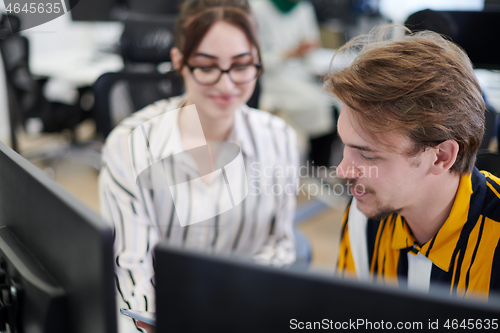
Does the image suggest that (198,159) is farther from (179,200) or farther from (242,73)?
(242,73)

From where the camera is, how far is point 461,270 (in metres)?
0.81

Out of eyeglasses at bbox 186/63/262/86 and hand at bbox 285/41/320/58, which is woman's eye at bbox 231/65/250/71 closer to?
eyeglasses at bbox 186/63/262/86

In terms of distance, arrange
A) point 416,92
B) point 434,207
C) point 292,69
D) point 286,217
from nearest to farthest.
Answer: point 416,92
point 434,207
point 286,217
point 292,69

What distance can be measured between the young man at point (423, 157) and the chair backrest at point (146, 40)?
1272 millimetres

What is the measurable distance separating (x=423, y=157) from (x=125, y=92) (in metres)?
1.16

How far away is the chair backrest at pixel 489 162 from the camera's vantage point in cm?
91

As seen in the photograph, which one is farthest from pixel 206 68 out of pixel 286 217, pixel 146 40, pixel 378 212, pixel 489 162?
pixel 146 40

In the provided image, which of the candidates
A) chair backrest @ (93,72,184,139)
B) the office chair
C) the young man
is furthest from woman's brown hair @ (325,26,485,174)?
the office chair

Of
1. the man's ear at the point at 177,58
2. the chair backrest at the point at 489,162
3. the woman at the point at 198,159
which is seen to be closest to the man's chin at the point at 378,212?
the chair backrest at the point at 489,162

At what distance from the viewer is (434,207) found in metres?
0.87

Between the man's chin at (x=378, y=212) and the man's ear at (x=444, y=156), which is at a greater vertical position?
the man's ear at (x=444, y=156)

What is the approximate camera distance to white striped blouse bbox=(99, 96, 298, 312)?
1137mm

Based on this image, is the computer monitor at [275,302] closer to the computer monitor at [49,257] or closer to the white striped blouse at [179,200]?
the computer monitor at [49,257]

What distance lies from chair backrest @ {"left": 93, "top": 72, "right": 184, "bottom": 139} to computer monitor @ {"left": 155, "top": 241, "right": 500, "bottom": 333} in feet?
3.87
